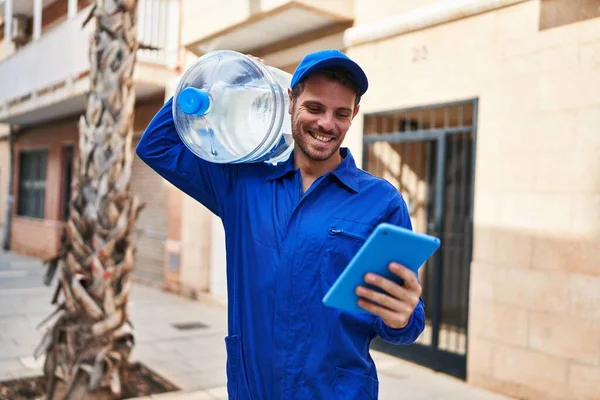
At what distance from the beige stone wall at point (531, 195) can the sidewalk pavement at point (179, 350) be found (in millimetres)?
547

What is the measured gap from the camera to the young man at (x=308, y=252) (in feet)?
5.70

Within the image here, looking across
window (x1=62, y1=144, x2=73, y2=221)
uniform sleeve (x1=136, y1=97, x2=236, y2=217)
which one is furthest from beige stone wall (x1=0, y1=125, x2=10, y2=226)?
uniform sleeve (x1=136, y1=97, x2=236, y2=217)

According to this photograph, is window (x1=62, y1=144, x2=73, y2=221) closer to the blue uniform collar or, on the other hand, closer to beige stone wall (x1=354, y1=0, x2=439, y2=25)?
beige stone wall (x1=354, y1=0, x2=439, y2=25)

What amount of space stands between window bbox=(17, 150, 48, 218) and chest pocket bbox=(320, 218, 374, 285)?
1496 centimetres

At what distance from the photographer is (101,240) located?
4480 mm

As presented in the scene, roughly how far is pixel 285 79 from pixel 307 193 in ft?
3.61

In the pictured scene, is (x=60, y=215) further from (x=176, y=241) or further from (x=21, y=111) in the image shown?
(x=176, y=241)

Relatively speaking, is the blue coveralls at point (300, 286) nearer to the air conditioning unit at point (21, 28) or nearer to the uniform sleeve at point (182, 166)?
the uniform sleeve at point (182, 166)

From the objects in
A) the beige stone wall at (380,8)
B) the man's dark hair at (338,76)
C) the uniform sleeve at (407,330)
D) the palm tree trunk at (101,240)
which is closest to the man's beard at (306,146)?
the man's dark hair at (338,76)

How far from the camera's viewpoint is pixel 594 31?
448cm

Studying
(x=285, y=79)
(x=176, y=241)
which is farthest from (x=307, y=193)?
(x=176, y=241)

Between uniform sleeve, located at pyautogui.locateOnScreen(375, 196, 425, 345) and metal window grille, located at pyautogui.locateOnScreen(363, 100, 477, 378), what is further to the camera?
metal window grille, located at pyautogui.locateOnScreen(363, 100, 477, 378)

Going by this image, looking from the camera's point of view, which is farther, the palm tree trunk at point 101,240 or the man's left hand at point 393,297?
the palm tree trunk at point 101,240

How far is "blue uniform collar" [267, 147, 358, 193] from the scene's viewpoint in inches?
73.0
